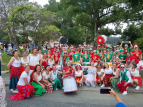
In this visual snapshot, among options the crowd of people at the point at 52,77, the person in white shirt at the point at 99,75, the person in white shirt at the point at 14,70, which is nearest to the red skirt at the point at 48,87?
the crowd of people at the point at 52,77

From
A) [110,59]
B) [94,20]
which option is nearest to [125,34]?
[94,20]

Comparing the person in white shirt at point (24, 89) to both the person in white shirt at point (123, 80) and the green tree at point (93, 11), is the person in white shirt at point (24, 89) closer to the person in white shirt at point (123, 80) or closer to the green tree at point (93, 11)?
the person in white shirt at point (123, 80)

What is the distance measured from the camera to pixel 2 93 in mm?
1893

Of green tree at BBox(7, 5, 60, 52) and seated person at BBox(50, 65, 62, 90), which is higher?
green tree at BBox(7, 5, 60, 52)

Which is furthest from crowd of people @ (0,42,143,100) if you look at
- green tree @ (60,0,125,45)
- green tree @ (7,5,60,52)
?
green tree @ (60,0,125,45)

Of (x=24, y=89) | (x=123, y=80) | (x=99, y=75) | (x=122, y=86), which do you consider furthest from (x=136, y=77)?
(x=24, y=89)

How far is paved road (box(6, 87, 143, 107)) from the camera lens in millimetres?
4138

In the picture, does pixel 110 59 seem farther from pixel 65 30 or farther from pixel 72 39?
pixel 72 39

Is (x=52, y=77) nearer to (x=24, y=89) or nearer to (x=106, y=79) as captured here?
(x=24, y=89)

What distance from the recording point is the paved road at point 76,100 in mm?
4138

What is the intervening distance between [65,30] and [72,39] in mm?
4708

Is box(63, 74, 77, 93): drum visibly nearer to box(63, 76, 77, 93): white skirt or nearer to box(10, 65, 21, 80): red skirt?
box(63, 76, 77, 93): white skirt

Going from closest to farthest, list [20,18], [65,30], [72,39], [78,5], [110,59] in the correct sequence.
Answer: [110,59] < [20,18] < [78,5] < [65,30] < [72,39]

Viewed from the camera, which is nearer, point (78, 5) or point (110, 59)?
point (110, 59)
